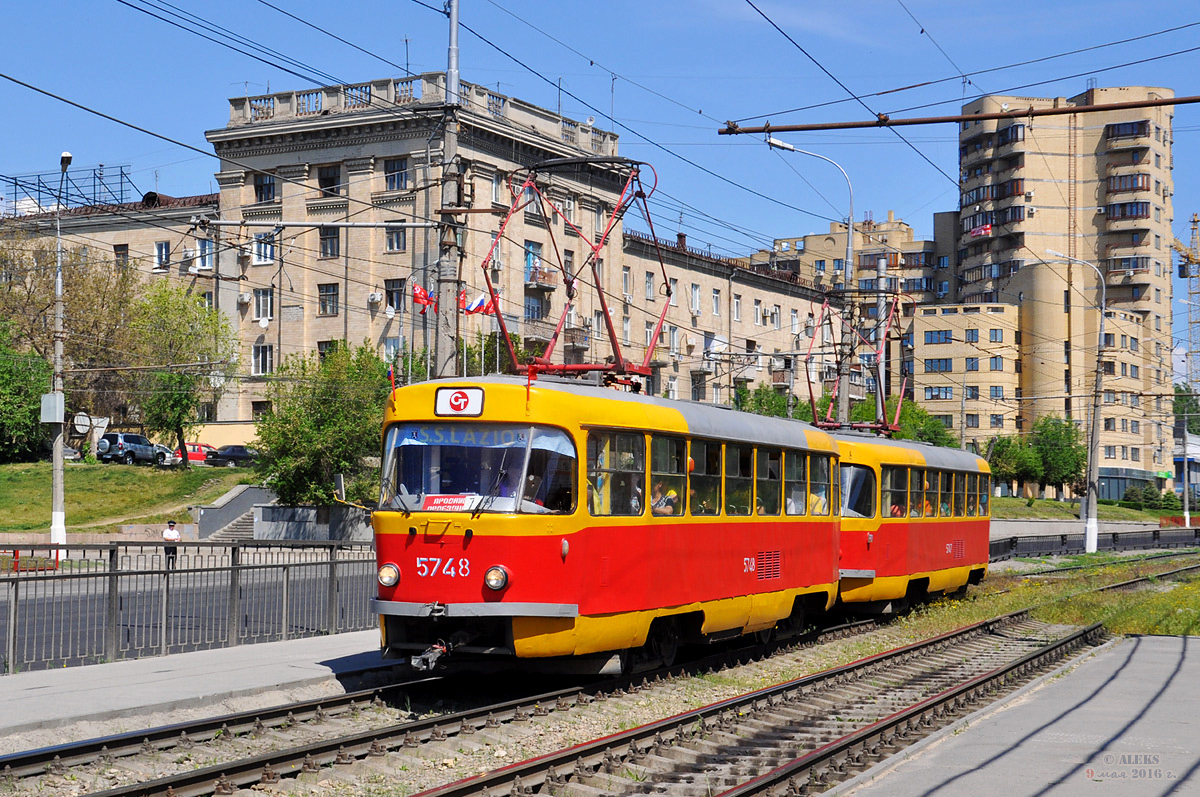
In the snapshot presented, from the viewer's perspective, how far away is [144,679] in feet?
44.1

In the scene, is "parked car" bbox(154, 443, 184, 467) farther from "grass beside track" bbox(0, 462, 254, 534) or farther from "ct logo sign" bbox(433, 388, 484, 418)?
"ct logo sign" bbox(433, 388, 484, 418)

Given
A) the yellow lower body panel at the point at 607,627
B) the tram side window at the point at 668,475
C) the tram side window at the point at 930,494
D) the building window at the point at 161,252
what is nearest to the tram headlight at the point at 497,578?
the yellow lower body panel at the point at 607,627

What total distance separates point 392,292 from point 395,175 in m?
5.08

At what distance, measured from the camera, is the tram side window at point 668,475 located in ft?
46.3

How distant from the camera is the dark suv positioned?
61438 millimetres

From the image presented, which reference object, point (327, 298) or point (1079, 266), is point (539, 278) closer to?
point (327, 298)

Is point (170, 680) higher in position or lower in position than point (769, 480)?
lower

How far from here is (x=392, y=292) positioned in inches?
2302

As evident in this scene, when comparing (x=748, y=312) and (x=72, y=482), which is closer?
(x=72, y=482)

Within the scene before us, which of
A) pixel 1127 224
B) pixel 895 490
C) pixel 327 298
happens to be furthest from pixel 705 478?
pixel 1127 224

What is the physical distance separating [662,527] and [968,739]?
4.06m

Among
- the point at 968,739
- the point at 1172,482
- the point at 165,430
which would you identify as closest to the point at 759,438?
the point at 968,739

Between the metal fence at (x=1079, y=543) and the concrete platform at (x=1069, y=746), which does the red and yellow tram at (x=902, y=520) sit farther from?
the metal fence at (x=1079, y=543)

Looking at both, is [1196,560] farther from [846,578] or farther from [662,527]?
[662,527]
